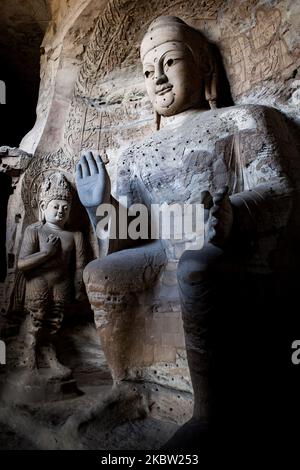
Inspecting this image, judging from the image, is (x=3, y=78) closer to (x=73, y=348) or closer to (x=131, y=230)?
(x=131, y=230)

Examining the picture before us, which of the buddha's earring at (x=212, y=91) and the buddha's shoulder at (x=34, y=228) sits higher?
the buddha's earring at (x=212, y=91)

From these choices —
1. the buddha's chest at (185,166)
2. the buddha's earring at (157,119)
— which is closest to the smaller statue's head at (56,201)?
the buddha's chest at (185,166)

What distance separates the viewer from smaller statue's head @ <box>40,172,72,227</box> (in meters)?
3.03

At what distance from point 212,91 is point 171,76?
34 centimetres

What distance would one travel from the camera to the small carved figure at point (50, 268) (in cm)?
282

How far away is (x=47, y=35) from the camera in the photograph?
3709 mm

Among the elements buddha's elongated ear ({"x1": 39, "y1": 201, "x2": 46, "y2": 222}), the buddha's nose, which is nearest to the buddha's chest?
→ the buddha's nose

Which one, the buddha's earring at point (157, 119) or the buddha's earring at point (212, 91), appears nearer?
the buddha's earring at point (212, 91)

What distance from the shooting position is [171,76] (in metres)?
2.80

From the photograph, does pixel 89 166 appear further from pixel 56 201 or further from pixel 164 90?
pixel 164 90

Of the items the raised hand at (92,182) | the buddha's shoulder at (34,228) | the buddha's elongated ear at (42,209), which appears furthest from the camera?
the buddha's elongated ear at (42,209)

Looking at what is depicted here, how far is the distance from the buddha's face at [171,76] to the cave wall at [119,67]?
38cm

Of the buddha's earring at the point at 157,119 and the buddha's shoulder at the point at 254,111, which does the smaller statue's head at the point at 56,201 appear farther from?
the buddha's shoulder at the point at 254,111
